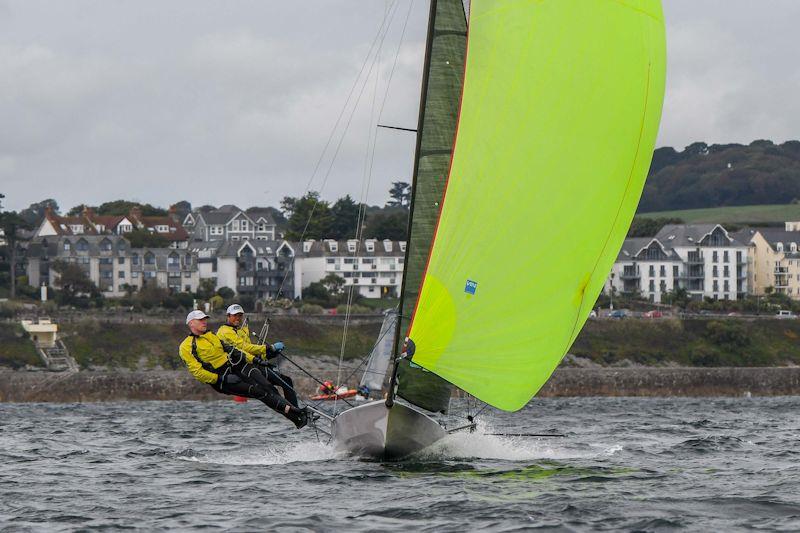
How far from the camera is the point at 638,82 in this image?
17.0 m

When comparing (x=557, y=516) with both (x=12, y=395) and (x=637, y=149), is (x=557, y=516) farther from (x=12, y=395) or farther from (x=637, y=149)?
(x=12, y=395)

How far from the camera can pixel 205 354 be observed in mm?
17469

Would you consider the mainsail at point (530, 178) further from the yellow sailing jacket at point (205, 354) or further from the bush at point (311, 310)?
the bush at point (311, 310)

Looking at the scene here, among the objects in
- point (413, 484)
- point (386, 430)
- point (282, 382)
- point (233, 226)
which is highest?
point (233, 226)

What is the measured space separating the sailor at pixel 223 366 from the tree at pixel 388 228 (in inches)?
3781

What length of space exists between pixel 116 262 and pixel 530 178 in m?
89.0

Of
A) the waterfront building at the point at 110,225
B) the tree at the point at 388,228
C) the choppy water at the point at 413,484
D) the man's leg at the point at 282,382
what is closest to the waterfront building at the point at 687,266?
the tree at the point at 388,228

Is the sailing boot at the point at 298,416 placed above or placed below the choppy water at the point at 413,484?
above

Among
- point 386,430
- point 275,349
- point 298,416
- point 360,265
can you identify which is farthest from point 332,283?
point 386,430

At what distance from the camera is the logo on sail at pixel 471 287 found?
55.4ft

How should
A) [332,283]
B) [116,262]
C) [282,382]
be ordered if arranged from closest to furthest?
[282,382]
[332,283]
[116,262]

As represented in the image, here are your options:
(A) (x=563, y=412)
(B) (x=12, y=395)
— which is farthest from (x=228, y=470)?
(B) (x=12, y=395)

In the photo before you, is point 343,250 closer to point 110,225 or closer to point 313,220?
point 313,220

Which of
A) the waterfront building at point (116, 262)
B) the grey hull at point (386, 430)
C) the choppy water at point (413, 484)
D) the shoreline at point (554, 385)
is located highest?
the waterfront building at point (116, 262)
